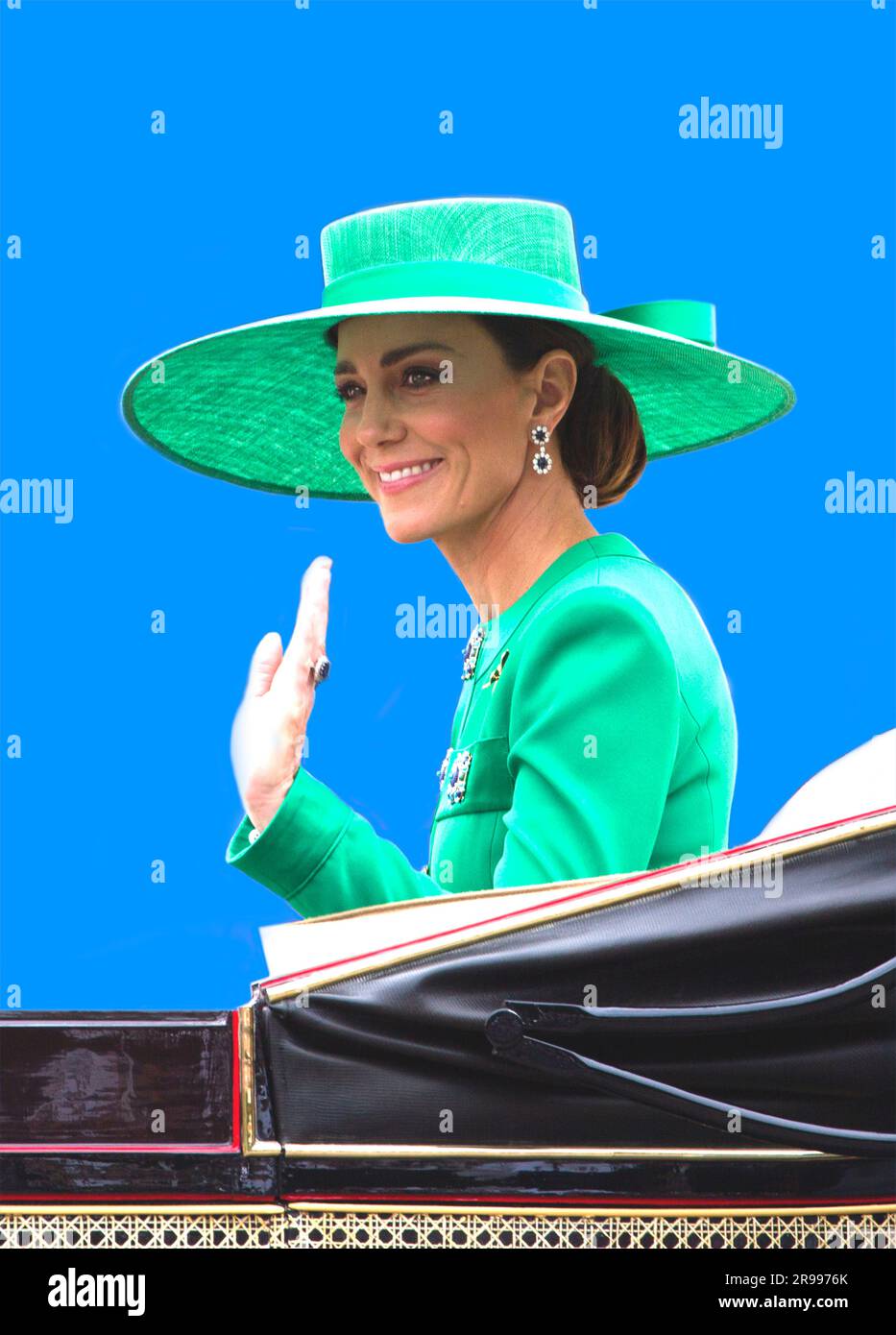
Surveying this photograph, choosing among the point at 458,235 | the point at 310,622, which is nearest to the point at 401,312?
the point at 458,235

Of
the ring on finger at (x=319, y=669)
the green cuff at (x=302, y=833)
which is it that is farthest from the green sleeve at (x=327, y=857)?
the ring on finger at (x=319, y=669)

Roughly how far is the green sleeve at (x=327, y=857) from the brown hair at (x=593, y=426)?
684 millimetres

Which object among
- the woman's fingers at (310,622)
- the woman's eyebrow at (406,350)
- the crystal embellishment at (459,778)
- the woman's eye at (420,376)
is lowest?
the crystal embellishment at (459,778)

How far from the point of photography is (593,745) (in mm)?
2736

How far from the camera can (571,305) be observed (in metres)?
3.11

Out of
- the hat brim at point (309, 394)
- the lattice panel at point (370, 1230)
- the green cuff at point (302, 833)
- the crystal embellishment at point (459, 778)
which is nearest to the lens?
the lattice panel at point (370, 1230)

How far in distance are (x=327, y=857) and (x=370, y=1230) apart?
0.52m

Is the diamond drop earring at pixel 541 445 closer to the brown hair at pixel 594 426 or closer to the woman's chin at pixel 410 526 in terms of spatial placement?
the brown hair at pixel 594 426

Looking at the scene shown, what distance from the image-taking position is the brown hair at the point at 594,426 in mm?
3119

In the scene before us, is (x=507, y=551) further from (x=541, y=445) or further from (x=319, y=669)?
(x=319, y=669)

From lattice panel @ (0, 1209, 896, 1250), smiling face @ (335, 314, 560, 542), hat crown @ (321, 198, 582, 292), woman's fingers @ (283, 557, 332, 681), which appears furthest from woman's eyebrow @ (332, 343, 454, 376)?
lattice panel @ (0, 1209, 896, 1250)

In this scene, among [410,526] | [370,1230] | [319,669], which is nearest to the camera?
[370,1230]

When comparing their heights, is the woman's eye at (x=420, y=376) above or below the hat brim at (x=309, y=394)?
below
